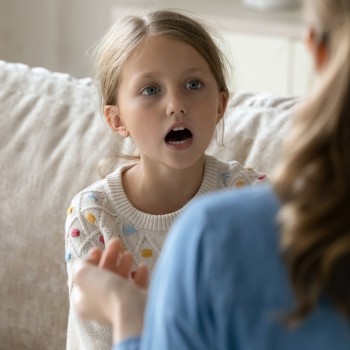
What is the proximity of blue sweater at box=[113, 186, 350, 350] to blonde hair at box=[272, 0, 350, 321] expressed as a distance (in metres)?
0.02

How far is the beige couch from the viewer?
191 centimetres

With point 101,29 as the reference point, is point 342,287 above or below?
below

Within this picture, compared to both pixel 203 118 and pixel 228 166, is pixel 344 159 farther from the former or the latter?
pixel 228 166

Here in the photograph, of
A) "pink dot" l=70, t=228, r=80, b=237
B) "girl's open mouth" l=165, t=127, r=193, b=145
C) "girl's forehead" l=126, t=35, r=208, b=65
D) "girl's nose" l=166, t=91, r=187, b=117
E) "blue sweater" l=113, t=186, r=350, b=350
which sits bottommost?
Result: "blue sweater" l=113, t=186, r=350, b=350

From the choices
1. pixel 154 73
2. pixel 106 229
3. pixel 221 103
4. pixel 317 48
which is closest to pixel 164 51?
pixel 154 73

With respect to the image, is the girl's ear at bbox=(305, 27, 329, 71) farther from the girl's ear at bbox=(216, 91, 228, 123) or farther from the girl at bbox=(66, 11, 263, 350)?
the girl's ear at bbox=(216, 91, 228, 123)

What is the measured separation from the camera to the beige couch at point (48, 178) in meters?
1.91

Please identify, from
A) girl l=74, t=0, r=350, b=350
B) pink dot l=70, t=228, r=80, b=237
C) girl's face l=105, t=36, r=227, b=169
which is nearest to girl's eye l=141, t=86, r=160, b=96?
girl's face l=105, t=36, r=227, b=169

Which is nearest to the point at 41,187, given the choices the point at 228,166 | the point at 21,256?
the point at 21,256

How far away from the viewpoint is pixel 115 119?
1.67 metres

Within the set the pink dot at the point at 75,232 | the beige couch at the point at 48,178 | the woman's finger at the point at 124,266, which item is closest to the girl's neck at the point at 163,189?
the pink dot at the point at 75,232

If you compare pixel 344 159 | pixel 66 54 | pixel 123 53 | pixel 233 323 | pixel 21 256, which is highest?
pixel 66 54

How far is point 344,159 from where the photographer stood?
2.56 ft

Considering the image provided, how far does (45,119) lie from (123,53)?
1.62ft
